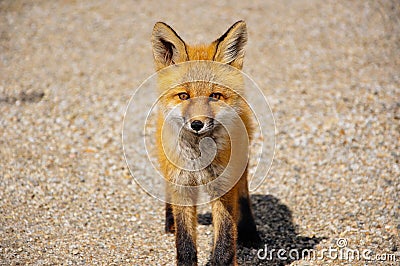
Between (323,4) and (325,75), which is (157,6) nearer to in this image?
(323,4)

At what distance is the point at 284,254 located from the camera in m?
5.60

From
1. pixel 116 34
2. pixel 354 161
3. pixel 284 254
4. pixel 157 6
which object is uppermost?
pixel 157 6

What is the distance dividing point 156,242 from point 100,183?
65.3 inches

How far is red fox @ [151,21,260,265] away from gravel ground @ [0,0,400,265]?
1.00 m

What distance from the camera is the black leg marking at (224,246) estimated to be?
4641 millimetres

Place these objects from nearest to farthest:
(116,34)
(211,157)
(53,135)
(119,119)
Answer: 1. (211,157)
2. (53,135)
3. (119,119)
4. (116,34)

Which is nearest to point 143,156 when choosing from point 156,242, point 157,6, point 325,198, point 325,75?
point 156,242

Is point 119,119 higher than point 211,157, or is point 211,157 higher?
point 119,119

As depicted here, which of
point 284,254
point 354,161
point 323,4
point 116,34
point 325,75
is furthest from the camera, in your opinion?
point 323,4

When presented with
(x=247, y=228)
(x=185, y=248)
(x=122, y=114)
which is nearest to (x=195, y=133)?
(x=185, y=248)

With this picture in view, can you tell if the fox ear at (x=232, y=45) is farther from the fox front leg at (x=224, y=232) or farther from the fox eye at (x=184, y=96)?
the fox front leg at (x=224, y=232)

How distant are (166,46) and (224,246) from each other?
1966mm

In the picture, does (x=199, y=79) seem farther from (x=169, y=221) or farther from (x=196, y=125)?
(x=169, y=221)

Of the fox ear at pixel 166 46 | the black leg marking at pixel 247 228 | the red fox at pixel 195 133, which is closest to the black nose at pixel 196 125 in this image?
the red fox at pixel 195 133
